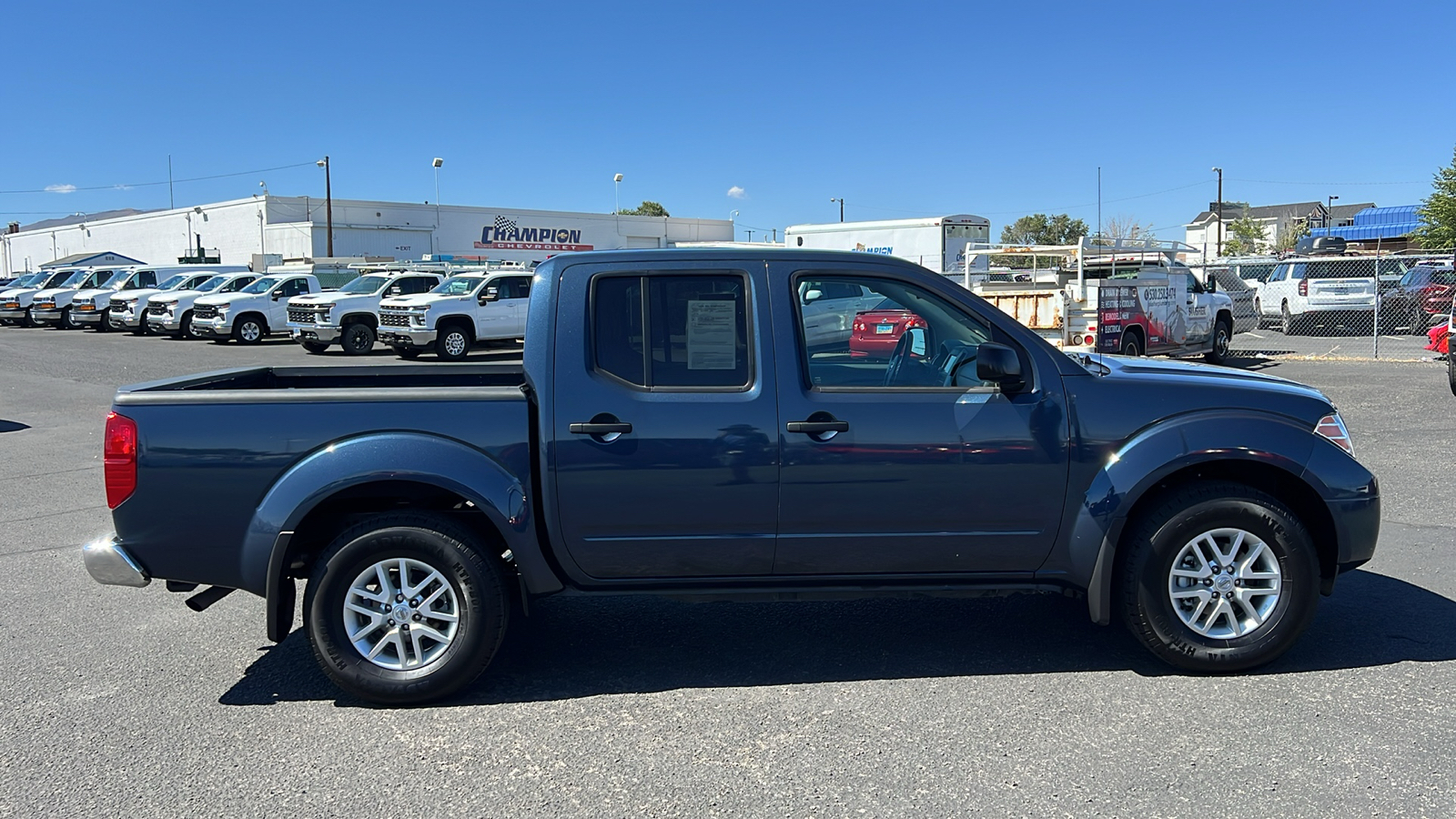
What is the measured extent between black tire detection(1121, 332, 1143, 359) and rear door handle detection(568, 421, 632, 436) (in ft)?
45.1

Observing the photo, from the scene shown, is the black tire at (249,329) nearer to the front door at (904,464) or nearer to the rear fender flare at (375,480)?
the rear fender flare at (375,480)

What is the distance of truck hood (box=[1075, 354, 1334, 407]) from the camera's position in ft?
15.3

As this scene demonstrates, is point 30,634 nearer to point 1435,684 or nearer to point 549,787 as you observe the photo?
point 549,787

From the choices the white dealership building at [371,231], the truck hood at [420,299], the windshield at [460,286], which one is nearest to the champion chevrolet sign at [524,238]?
the white dealership building at [371,231]

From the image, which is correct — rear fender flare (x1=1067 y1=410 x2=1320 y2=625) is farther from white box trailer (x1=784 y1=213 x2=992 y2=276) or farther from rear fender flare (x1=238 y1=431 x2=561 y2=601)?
white box trailer (x1=784 y1=213 x2=992 y2=276)

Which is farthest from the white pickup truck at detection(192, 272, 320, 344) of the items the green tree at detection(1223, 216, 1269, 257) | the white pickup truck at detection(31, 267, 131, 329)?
the green tree at detection(1223, 216, 1269, 257)

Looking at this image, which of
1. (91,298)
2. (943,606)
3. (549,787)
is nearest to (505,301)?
(91,298)

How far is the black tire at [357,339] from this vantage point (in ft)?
77.6

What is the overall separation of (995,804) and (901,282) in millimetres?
2142

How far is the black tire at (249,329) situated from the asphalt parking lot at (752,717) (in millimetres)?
22710

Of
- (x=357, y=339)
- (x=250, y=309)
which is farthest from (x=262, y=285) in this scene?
(x=357, y=339)

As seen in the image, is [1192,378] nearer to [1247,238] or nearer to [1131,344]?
[1131,344]

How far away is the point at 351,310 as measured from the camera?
23531 millimetres

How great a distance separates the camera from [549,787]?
372 centimetres
